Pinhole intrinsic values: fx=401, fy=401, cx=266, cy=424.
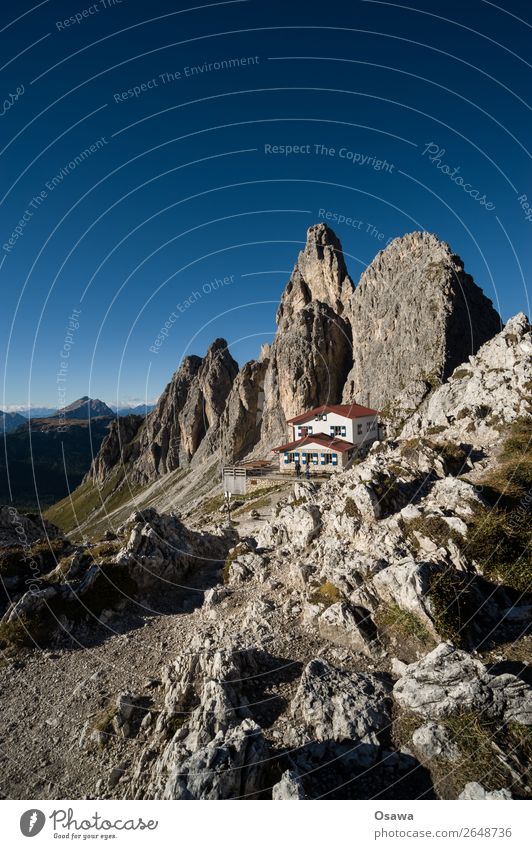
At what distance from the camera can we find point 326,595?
56.7ft

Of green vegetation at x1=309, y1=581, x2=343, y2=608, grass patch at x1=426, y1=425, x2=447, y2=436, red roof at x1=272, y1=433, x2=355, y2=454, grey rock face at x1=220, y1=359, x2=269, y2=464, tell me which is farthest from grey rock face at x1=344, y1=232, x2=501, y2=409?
green vegetation at x1=309, y1=581, x2=343, y2=608

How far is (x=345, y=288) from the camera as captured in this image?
503ft

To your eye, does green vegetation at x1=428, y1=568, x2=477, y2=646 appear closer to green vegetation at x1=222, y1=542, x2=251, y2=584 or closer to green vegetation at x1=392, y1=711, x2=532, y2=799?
green vegetation at x1=392, y1=711, x2=532, y2=799

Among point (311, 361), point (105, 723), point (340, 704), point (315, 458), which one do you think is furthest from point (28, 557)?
point (311, 361)

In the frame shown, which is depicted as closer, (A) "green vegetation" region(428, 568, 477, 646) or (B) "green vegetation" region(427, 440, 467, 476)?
(A) "green vegetation" region(428, 568, 477, 646)

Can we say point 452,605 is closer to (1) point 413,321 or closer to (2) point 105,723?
(2) point 105,723

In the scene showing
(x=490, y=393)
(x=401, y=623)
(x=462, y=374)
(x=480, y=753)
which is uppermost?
(x=462, y=374)

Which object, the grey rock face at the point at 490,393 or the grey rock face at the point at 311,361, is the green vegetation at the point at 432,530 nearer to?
the grey rock face at the point at 490,393

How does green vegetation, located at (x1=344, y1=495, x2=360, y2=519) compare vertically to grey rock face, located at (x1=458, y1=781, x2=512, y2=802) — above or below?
above

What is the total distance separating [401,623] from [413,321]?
114 meters

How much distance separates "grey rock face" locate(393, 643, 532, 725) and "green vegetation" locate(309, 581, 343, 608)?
4361 mm

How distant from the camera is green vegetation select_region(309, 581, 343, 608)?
17.0 metres

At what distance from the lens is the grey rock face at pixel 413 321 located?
10919 centimetres
